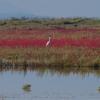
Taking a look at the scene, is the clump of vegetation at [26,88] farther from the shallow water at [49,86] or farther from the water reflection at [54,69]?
the water reflection at [54,69]

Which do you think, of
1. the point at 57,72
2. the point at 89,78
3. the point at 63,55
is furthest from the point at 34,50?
the point at 89,78

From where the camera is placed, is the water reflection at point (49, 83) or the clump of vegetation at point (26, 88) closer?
the water reflection at point (49, 83)

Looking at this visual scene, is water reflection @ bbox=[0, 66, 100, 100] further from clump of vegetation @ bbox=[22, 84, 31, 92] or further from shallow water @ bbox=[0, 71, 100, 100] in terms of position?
clump of vegetation @ bbox=[22, 84, 31, 92]

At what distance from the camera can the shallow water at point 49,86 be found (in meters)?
17.8

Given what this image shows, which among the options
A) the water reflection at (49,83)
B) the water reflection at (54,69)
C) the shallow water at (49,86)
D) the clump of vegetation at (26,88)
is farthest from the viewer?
the water reflection at (54,69)

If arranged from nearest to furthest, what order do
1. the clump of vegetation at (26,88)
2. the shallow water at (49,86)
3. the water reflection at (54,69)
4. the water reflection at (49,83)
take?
the shallow water at (49,86), the water reflection at (49,83), the clump of vegetation at (26,88), the water reflection at (54,69)

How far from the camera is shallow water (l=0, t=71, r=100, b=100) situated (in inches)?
700

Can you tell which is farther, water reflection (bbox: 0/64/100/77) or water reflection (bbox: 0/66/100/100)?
water reflection (bbox: 0/64/100/77)

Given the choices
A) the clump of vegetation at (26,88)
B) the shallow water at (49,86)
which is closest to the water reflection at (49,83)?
the shallow water at (49,86)

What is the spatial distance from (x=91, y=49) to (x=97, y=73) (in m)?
4.88

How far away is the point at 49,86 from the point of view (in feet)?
66.9

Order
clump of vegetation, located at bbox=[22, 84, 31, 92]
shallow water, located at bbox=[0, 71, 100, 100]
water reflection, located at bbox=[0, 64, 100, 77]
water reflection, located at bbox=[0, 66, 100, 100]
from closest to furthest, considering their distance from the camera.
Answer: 1. shallow water, located at bbox=[0, 71, 100, 100]
2. water reflection, located at bbox=[0, 66, 100, 100]
3. clump of vegetation, located at bbox=[22, 84, 31, 92]
4. water reflection, located at bbox=[0, 64, 100, 77]

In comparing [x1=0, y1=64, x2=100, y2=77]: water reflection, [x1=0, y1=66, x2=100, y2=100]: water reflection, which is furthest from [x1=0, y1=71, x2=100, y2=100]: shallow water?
[x1=0, y1=64, x2=100, y2=77]: water reflection

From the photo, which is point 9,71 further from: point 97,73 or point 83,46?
point 83,46
